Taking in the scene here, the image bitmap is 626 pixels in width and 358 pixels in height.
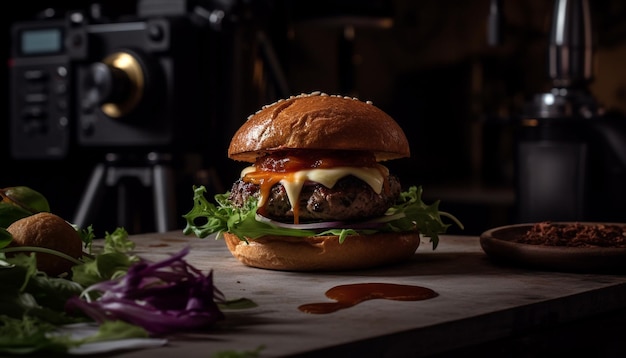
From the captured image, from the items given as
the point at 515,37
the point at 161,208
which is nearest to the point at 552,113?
the point at 161,208

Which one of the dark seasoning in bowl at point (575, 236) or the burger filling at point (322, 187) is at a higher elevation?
the burger filling at point (322, 187)

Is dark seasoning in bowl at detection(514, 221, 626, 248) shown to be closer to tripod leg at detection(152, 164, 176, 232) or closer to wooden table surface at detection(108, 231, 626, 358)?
wooden table surface at detection(108, 231, 626, 358)

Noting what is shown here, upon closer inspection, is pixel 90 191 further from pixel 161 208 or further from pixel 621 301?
pixel 621 301

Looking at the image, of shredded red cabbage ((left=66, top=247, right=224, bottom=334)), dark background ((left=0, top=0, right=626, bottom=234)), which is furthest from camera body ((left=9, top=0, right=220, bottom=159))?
shredded red cabbage ((left=66, top=247, right=224, bottom=334))

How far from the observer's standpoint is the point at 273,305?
1257mm

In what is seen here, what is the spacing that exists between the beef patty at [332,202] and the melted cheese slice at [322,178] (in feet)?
0.05

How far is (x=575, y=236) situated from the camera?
1.60 metres

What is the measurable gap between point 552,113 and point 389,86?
2100 millimetres

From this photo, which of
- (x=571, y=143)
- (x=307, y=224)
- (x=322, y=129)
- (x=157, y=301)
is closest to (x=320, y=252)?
(x=307, y=224)

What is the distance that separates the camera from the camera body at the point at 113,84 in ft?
7.84

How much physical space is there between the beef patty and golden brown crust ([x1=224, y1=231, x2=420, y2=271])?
50 millimetres

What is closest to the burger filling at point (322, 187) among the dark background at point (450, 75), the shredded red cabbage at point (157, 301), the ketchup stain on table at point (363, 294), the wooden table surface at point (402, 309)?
the wooden table surface at point (402, 309)

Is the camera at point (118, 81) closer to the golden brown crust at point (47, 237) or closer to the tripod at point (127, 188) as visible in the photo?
the tripod at point (127, 188)

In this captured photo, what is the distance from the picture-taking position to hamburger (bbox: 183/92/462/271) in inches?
61.7
